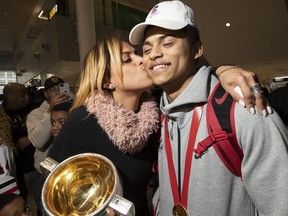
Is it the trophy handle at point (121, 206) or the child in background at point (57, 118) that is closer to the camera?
the trophy handle at point (121, 206)

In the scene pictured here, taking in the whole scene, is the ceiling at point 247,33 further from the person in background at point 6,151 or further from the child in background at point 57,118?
the person in background at point 6,151

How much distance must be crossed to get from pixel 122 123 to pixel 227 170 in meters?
0.63

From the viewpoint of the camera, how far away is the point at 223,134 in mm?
1057

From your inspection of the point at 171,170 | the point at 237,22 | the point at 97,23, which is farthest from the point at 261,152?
the point at 97,23

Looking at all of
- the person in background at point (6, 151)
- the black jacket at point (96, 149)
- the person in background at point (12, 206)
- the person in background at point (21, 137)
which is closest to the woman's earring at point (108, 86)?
the black jacket at point (96, 149)

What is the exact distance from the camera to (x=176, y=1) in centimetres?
134

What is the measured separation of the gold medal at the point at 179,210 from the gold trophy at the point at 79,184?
0.44 meters

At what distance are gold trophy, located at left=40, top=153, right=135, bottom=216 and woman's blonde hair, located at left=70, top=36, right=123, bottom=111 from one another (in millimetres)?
551

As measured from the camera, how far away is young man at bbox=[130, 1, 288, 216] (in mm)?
994

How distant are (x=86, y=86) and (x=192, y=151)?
0.81m

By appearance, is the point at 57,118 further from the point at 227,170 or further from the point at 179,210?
the point at 227,170

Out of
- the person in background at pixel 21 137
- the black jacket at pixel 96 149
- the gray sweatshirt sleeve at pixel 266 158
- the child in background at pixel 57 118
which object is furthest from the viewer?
the person in background at pixel 21 137

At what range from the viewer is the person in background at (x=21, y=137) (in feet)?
9.06

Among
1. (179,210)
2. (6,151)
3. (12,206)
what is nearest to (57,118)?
(6,151)
